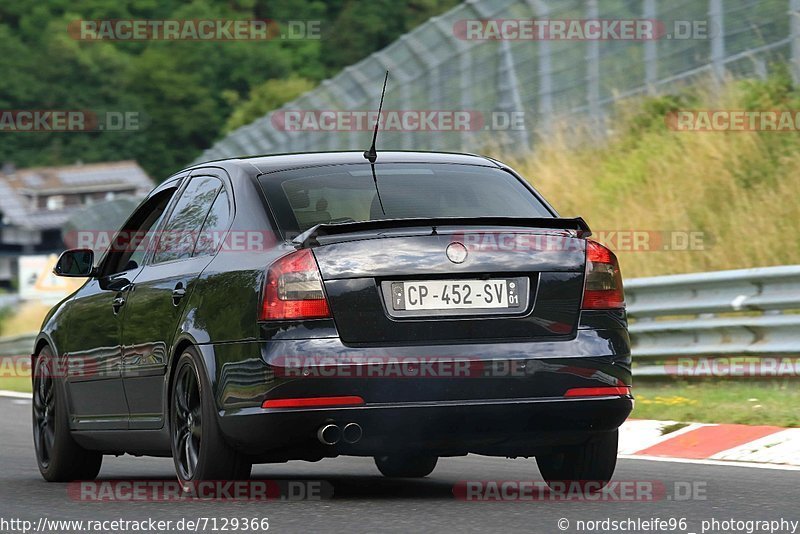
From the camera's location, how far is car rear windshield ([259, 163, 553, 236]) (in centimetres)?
782

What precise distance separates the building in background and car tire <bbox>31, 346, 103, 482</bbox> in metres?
110

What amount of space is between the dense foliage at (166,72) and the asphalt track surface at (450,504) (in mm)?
109753

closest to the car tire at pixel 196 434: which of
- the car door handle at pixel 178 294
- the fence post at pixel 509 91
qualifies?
the car door handle at pixel 178 294

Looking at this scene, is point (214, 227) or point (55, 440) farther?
point (55, 440)

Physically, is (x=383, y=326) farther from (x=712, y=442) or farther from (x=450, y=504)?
(x=712, y=442)

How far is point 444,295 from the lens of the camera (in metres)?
7.26

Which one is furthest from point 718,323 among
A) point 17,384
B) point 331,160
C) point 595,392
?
point 17,384

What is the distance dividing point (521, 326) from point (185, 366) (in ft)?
5.14

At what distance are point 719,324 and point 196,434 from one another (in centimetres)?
669

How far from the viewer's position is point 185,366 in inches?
311

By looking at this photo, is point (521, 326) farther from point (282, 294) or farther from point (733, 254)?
point (733, 254)

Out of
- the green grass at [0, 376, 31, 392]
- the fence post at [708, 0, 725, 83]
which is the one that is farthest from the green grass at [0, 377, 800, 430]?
the green grass at [0, 376, 31, 392]

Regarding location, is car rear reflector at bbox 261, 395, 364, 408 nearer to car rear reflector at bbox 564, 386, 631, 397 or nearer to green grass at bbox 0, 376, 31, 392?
car rear reflector at bbox 564, 386, 631, 397

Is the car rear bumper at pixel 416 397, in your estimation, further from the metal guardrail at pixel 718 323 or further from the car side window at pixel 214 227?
the metal guardrail at pixel 718 323
